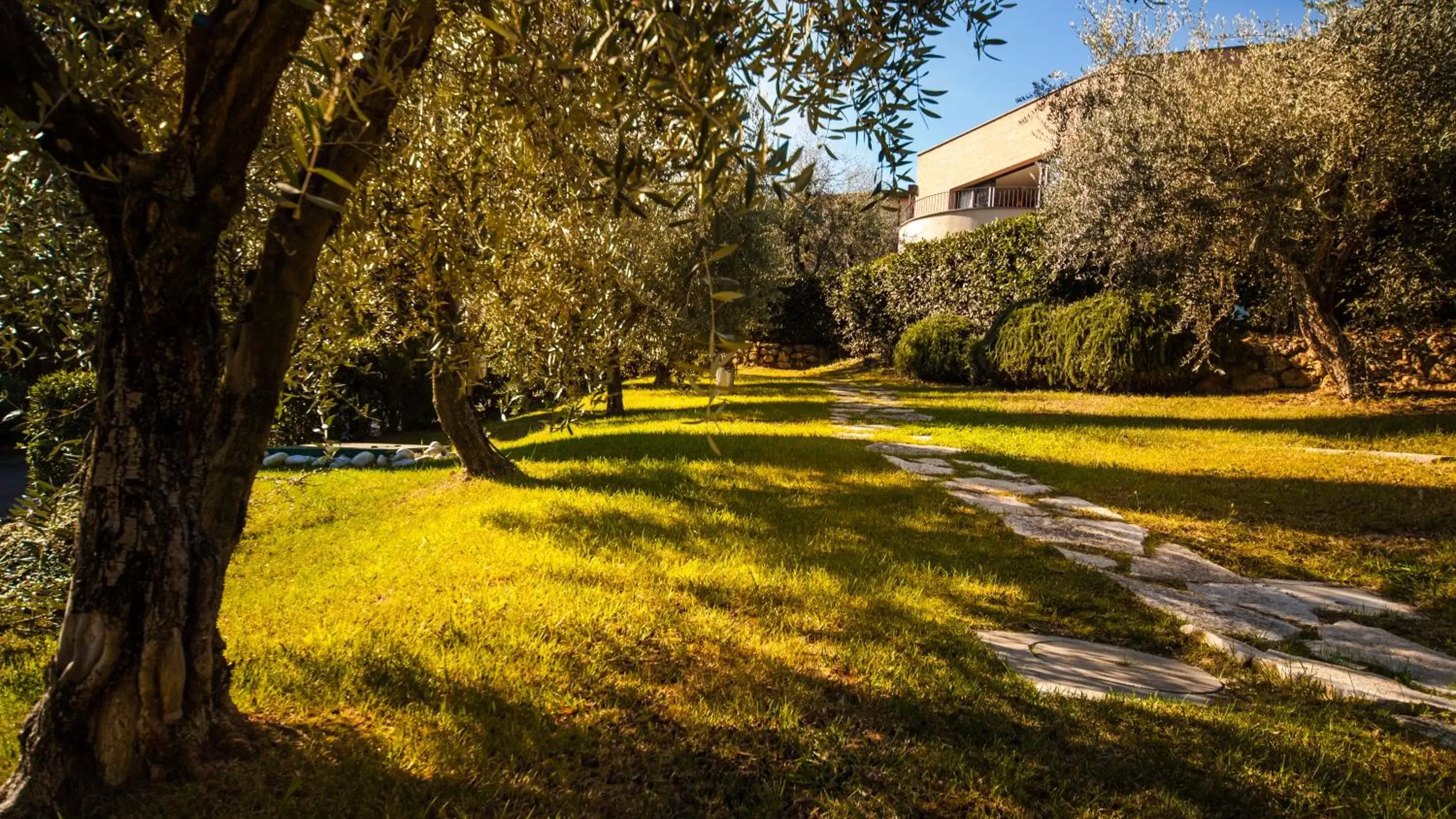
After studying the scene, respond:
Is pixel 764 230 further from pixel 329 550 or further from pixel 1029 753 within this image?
pixel 1029 753

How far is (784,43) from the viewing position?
2.48 m

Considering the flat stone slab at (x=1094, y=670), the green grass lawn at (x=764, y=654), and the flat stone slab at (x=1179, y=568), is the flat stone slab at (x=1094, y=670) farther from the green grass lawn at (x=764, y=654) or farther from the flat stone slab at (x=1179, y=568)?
the flat stone slab at (x=1179, y=568)

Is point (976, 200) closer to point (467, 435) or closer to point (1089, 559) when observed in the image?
point (467, 435)

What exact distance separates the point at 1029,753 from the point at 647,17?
268cm

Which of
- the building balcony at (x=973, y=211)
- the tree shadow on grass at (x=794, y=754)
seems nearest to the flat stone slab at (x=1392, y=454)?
the tree shadow on grass at (x=794, y=754)

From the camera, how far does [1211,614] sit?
164 inches

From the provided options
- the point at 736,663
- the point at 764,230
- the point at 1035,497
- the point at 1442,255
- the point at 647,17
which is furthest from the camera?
the point at 764,230

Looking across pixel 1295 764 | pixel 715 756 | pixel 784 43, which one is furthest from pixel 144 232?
pixel 1295 764

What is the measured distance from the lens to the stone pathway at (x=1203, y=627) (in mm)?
3275

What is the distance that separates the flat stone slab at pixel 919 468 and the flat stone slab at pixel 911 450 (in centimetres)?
28

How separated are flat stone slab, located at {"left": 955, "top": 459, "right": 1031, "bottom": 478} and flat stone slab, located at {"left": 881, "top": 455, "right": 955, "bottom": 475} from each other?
0.95 ft

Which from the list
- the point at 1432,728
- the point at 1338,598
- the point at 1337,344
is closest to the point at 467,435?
the point at 1338,598

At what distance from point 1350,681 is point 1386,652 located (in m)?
0.62

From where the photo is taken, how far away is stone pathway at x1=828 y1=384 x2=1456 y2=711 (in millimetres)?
3275
